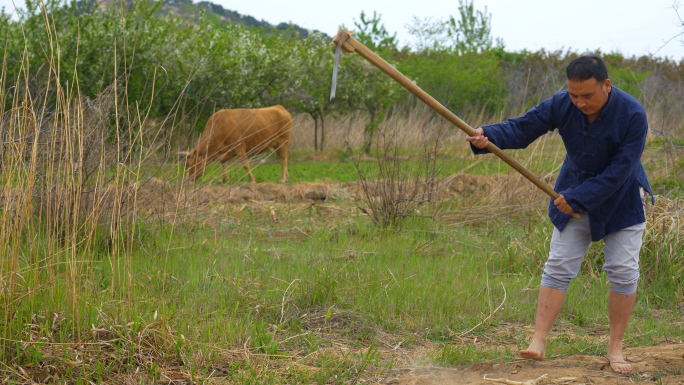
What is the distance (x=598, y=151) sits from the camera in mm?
3213

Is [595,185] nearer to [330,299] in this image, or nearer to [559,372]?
[559,372]

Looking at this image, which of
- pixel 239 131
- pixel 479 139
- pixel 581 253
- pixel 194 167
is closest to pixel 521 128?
pixel 479 139

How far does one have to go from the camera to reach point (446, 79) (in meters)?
17.7

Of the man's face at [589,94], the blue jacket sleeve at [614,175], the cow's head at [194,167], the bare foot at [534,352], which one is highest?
the man's face at [589,94]

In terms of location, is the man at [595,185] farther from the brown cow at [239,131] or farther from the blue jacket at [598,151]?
the brown cow at [239,131]

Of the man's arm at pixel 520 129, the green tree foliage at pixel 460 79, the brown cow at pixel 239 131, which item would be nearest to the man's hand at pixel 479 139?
the man's arm at pixel 520 129

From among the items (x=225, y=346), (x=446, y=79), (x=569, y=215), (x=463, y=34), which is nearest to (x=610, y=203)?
(x=569, y=215)

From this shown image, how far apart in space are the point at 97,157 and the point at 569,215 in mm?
3411

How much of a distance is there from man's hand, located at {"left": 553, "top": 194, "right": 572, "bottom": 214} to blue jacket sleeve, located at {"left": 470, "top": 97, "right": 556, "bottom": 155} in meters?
0.40

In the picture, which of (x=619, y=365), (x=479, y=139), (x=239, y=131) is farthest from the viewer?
(x=239, y=131)

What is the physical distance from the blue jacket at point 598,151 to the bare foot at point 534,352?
0.63 meters

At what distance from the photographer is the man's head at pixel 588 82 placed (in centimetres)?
300

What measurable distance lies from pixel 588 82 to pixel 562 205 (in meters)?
0.63

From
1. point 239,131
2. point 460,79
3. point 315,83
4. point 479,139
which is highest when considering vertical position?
point 460,79
